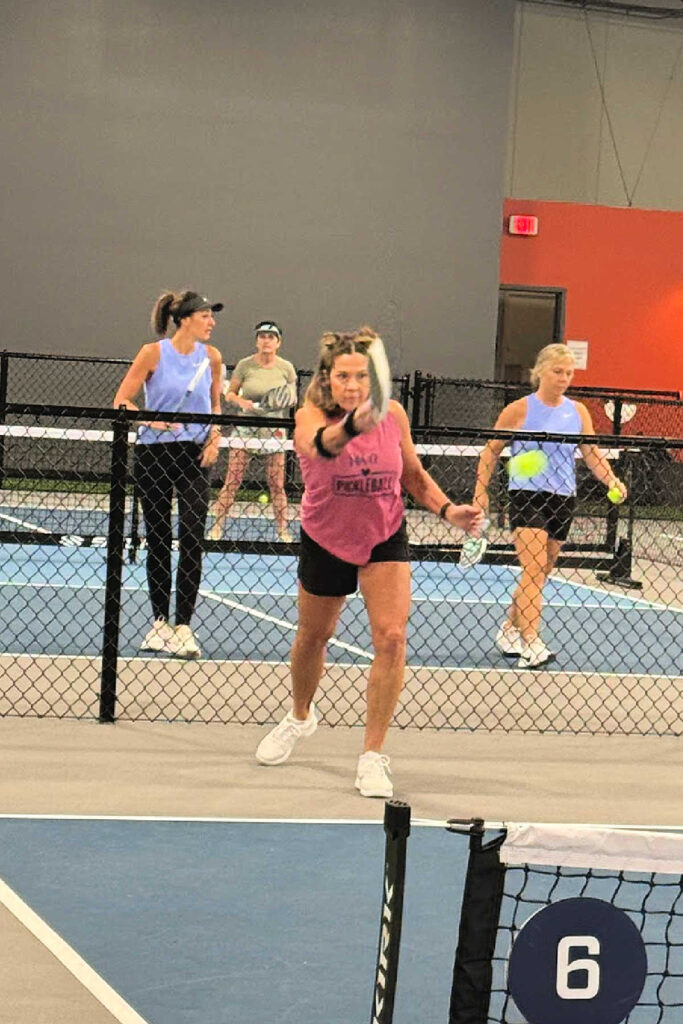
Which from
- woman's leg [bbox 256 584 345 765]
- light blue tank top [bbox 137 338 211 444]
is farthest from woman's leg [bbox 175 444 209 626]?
woman's leg [bbox 256 584 345 765]

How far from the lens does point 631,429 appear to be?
912 inches

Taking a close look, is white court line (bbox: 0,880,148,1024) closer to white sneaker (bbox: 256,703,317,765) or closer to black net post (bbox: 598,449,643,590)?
white sneaker (bbox: 256,703,317,765)

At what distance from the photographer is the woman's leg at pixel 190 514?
8281mm

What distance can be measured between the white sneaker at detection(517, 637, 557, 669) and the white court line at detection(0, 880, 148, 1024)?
15.1 feet

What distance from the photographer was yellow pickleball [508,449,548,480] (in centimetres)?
881

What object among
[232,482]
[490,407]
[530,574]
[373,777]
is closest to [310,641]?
[373,777]

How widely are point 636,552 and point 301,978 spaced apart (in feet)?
42.9

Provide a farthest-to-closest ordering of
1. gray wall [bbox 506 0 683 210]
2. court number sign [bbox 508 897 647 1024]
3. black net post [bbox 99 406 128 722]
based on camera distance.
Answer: gray wall [bbox 506 0 683 210] → black net post [bbox 99 406 128 722] → court number sign [bbox 508 897 647 1024]

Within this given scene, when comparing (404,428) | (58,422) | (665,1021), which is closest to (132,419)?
(404,428)

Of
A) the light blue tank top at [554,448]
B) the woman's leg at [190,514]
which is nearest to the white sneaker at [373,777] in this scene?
the woman's leg at [190,514]

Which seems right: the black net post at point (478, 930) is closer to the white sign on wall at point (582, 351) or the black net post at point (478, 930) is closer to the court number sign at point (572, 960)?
the court number sign at point (572, 960)

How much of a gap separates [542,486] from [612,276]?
1506 centimetres

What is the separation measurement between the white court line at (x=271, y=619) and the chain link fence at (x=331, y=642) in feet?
0.06

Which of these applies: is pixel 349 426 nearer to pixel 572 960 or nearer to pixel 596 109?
pixel 572 960
